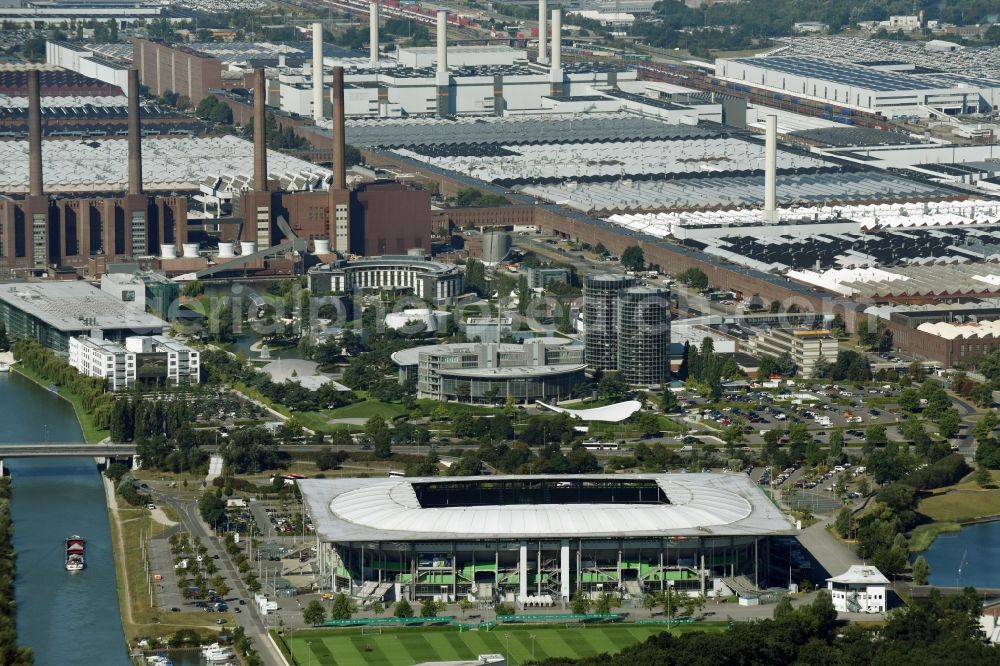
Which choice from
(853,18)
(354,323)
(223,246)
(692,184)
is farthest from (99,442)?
(853,18)

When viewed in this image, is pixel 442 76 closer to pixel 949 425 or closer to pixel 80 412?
pixel 80 412

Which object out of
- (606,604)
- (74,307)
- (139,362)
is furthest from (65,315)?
(606,604)

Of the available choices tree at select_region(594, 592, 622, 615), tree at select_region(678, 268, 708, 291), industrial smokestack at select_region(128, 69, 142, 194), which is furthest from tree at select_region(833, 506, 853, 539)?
industrial smokestack at select_region(128, 69, 142, 194)

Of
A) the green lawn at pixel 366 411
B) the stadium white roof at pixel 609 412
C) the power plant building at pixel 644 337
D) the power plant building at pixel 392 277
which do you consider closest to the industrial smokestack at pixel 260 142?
the power plant building at pixel 392 277

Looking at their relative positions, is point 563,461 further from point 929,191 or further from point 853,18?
point 853,18

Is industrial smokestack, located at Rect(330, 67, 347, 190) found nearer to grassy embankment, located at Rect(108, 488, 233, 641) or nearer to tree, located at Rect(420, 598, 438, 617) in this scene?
grassy embankment, located at Rect(108, 488, 233, 641)
